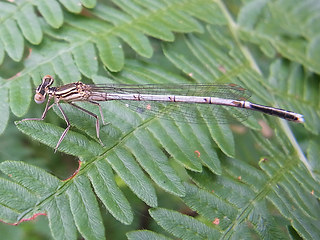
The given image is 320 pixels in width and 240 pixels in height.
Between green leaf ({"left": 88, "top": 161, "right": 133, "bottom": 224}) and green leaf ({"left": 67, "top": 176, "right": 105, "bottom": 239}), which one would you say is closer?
green leaf ({"left": 67, "top": 176, "right": 105, "bottom": 239})

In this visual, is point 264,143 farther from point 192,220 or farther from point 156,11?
point 156,11

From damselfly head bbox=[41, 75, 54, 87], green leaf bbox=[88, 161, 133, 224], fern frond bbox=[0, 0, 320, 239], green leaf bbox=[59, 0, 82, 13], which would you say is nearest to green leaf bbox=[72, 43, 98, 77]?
fern frond bbox=[0, 0, 320, 239]

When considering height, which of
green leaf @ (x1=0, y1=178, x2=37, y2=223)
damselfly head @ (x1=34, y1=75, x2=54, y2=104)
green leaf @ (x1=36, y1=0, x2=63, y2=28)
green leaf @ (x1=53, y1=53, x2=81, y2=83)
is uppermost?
green leaf @ (x1=36, y1=0, x2=63, y2=28)

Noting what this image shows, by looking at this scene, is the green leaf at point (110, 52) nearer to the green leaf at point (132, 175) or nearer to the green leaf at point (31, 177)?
the green leaf at point (132, 175)

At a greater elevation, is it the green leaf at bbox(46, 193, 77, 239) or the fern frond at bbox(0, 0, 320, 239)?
the fern frond at bbox(0, 0, 320, 239)

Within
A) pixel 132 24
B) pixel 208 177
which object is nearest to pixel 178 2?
pixel 132 24

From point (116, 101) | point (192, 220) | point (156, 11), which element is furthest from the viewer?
point (156, 11)

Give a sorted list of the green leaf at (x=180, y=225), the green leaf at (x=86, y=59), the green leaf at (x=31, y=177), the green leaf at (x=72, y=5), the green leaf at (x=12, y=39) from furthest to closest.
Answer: the green leaf at (x=72, y=5) < the green leaf at (x=86, y=59) < the green leaf at (x=12, y=39) < the green leaf at (x=180, y=225) < the green leaf at (x=31, y=177)

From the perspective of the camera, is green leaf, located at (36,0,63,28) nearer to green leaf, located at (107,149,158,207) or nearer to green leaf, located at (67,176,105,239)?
green leaf, located at (107,149,158,207)

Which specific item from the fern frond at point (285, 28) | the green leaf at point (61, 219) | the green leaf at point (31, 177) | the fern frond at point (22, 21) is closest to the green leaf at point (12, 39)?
the fern frond at point (22, 21)
